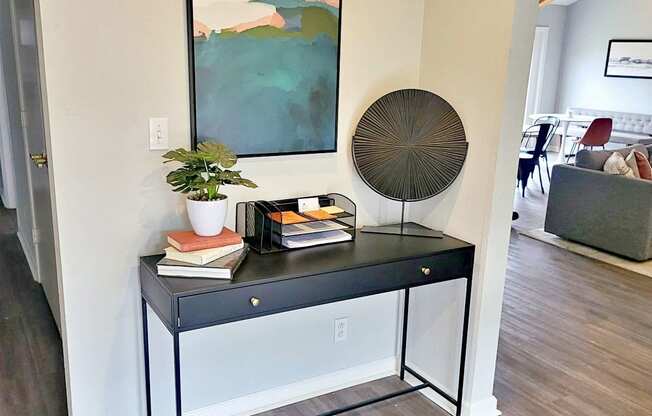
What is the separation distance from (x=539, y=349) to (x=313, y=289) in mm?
1765

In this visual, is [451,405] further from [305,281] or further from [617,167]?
A: [617,167]

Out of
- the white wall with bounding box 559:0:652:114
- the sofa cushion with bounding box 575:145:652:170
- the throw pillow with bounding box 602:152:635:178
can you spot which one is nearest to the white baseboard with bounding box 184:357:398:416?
the throw pillow with bounding box 602:152:635:178

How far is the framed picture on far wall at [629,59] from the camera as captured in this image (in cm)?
884

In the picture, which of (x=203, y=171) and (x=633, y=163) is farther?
(x=633, y=163)

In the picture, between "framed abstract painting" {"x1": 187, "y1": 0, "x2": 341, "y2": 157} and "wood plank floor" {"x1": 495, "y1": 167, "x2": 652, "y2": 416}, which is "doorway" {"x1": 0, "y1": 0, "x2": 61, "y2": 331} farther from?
"wood plank floor" {"x1": 495, "y1": 167, "x2": 652, "y2": 416}

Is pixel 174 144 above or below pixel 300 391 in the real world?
above

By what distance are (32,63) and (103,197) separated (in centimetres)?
131

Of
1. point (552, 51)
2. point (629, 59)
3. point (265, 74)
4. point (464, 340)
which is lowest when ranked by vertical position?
point (464, 340)

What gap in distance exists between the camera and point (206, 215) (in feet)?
6.36

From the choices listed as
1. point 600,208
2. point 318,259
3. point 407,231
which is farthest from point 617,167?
point 318,259

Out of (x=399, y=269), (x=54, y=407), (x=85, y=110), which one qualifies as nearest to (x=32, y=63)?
(x=85, y=110)

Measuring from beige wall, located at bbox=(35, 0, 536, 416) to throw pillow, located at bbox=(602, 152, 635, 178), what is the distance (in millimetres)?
2843

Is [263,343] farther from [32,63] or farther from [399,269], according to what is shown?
[32,63]

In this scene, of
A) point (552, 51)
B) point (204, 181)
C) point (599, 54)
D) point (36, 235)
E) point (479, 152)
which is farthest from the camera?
point (552, 51)
